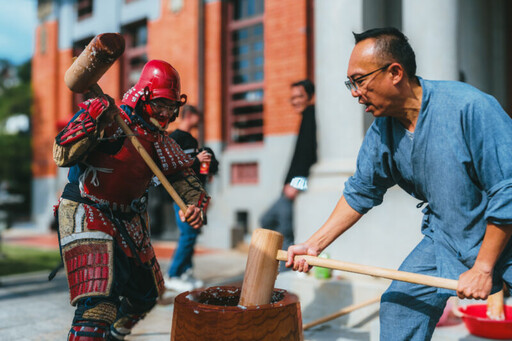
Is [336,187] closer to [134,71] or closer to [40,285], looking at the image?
[40,285]

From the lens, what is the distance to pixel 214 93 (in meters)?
11.6

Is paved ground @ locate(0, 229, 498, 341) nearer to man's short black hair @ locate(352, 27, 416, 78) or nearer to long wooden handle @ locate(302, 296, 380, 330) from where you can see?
long wooden handle @ locate(302, 296, 380, 330)

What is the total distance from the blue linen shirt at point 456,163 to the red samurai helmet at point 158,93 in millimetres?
1194

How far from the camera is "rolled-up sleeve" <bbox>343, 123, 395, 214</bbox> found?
2.34 m

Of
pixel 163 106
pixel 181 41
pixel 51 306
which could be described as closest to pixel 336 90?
pixel 163 106

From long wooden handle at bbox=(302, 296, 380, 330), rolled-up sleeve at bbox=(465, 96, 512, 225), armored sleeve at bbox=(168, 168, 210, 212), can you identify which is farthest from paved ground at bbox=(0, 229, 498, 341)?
rolled-up sleeve at bbox=(465, 96, 512, 225)

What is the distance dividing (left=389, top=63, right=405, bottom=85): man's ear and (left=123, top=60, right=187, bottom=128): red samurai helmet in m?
1.24

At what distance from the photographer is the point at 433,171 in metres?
2.07

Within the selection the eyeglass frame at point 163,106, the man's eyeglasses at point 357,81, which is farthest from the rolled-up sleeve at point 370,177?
the eyeglass frame at point 163,106

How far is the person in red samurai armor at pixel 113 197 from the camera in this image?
2357 millimetres

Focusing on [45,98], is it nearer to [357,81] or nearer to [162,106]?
[162,106]

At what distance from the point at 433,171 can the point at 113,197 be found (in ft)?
5.51

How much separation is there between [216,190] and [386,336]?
30.6ft

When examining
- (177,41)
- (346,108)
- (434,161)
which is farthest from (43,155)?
(434,161)
